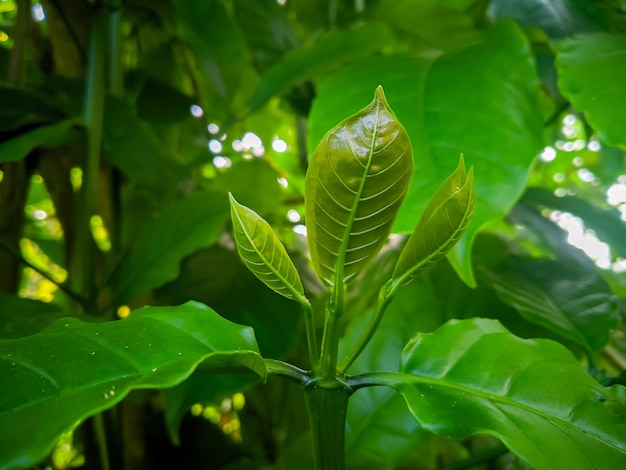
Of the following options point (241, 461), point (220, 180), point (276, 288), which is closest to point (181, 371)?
point (276, 288)

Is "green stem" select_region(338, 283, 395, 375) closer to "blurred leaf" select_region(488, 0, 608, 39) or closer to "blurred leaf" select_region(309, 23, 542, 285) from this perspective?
"blurred leaf" select_region(309, 23, 542, 285)

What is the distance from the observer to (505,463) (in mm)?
584

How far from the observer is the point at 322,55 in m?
0.52

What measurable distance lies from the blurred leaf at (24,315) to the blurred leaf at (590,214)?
0.56m

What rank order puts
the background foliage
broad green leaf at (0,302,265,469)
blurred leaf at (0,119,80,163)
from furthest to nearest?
blurred leaf at (0,119,80,163), the background foliage, broad green leaf at (0,302,265,469)

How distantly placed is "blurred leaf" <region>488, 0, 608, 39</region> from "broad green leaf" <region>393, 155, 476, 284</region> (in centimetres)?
43

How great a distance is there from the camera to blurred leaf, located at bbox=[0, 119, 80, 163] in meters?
0.45

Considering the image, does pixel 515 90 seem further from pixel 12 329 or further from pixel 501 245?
pixel 12 329

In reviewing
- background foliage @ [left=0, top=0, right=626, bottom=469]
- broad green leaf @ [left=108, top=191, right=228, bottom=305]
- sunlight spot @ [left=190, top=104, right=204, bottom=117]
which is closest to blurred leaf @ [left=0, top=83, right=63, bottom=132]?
background foliage @ [left=0, top=0, right=626, bottom=469]

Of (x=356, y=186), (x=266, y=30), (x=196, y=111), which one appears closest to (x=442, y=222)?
(x=356, y=186)

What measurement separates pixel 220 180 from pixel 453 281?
0.48 metres

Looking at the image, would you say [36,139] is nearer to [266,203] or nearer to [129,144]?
[129,144]

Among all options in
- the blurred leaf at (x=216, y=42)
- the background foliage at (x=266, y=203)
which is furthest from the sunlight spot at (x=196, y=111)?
the blurred leaf at (x=216, y=42)

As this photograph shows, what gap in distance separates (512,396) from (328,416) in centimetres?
9
